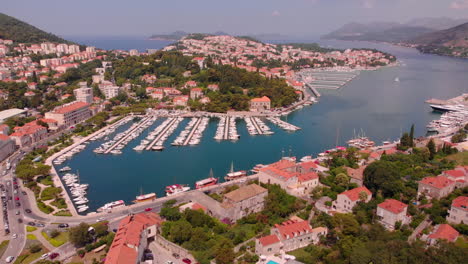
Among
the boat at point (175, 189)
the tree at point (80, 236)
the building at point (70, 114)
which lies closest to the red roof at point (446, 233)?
the boat at point (175, 189)

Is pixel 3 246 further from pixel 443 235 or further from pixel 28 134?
pixel 443 235

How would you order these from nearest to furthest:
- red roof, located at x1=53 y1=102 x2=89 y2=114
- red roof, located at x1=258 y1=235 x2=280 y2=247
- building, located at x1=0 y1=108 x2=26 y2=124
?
red roof, located at x1=258 y1=235 x2=280 y2=247 → building, located at x1=0 y1=108 x2=26 y2=124 → red roof, located at x1=53 y1=102 x2=89 y2=114

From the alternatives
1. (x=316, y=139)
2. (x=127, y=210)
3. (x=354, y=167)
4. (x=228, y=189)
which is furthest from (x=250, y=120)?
(x=127, y=210)

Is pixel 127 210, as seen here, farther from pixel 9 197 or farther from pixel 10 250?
pixel 9 197

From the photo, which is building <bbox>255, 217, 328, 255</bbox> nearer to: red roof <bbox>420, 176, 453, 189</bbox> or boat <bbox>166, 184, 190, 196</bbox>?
red roof <bbox>420, 176, 453, 189</bbox>

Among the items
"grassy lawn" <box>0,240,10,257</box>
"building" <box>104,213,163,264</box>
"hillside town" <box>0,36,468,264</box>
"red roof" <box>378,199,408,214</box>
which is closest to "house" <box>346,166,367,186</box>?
"hillside town" <box>0,36,468,264</box>
